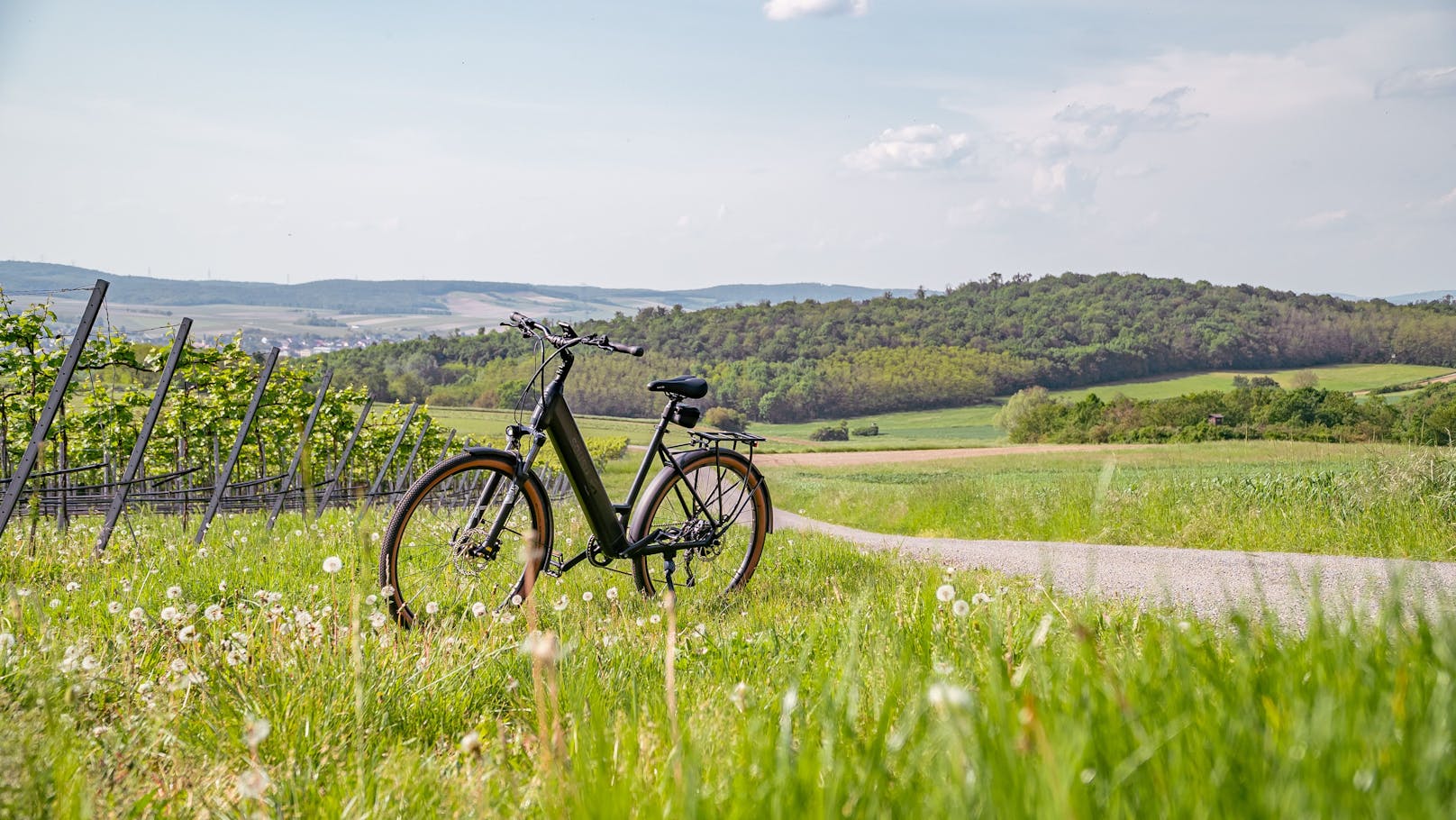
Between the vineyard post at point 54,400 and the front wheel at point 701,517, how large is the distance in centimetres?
348

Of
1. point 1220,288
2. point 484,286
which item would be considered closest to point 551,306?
point 484,286

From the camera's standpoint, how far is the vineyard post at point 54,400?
5.64 meters

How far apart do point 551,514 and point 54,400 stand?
3534mm

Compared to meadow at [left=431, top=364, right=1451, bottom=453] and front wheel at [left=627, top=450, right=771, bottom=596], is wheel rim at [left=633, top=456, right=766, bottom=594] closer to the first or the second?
front wheel at [left=627, top=450, right=771, bottom=596]

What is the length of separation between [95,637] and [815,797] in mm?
3256

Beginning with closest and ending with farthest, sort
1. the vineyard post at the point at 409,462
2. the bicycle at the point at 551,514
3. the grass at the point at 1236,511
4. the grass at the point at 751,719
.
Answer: the grass at the point at 751,719
the bicycle at the point at 551,514
the grass at the point at 1236,511
the vineyard post at the point at 409,462

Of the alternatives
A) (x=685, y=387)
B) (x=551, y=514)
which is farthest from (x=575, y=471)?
(x=685, y=387)

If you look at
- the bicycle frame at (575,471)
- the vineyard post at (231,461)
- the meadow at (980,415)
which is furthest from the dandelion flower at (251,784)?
the meadow at (980,415)

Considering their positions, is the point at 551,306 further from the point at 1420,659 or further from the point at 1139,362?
the point at 1420,659

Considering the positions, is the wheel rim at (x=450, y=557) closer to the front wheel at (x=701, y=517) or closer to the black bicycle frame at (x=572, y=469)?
the black bicycle frame at (x=572, y=469)

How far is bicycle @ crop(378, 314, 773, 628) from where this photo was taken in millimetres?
4703

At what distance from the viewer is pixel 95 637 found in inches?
139

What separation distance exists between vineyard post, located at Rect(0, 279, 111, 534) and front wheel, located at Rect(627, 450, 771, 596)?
3477 mm

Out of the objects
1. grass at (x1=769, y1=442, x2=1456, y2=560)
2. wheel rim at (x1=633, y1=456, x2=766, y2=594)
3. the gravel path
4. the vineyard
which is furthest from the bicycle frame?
grass at (x1=769, y1=442, x2=1456, y2=560)
